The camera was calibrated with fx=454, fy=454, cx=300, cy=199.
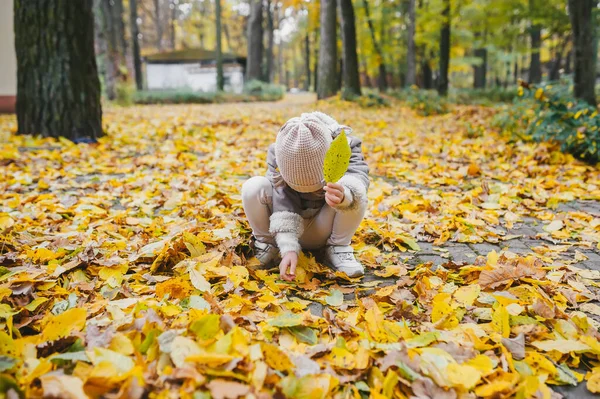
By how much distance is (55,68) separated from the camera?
215 inches

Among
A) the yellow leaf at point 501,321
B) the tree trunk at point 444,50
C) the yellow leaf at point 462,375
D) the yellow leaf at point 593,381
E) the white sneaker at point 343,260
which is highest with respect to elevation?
the tree trunk at point 444,50

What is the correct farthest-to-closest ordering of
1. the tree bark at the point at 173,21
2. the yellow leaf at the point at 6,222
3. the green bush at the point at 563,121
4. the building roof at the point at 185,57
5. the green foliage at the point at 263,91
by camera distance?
the tree bark at the point at 173,21
the building roof at the point at 185,57
the green foliage at the point at 263,91
the green bush at the point at 563,121
the yellow leaf at the point at 6,222

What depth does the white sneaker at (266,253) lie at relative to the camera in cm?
218

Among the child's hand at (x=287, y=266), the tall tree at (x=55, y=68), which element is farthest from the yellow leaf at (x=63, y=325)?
the tall tree at (x=55, y=68)

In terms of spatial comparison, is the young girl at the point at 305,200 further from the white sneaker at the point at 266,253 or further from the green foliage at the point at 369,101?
the green foliage at the point at 369,101

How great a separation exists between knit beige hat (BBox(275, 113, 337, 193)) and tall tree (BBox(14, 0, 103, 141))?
4616 millimetres

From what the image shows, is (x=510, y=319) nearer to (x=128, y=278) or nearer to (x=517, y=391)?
(x=517, y=391)

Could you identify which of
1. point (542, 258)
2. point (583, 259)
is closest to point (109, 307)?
point (542, 258)

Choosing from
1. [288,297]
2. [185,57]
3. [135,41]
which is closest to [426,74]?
[135,41]

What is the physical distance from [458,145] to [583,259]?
3.62 meters

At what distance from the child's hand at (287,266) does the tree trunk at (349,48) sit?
996cm

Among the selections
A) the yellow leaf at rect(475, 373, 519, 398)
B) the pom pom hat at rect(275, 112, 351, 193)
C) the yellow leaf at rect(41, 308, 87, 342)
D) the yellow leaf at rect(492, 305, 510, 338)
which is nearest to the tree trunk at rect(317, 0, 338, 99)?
the pom pom hat at rect(275, 112, 351, 193)

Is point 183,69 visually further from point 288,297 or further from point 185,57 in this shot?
point 288,297

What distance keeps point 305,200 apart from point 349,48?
10335 mm
